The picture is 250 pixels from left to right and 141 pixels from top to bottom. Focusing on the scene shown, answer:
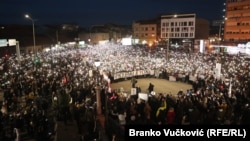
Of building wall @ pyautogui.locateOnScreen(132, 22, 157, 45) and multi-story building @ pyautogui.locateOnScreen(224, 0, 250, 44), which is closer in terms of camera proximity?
multi-story building @ pyautogui.locateOnScreen(224, 0, 250, 44)

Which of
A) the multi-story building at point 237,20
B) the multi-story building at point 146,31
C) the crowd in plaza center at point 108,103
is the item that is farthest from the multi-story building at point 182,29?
the crowd in plaza center at point 108,103

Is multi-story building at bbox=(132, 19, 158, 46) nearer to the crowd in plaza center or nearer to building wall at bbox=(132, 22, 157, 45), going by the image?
building wall at bbox=(132, 22, 157, 45)

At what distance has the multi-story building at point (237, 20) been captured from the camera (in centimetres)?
6738

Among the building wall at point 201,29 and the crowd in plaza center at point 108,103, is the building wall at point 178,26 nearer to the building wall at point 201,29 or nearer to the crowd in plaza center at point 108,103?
the building wall at point 201,29

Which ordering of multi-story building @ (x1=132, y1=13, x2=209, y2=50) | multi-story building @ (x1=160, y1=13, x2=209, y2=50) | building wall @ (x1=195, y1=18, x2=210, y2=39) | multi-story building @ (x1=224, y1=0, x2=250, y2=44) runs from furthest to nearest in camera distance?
building wall @ (x1=195, y1=18, x2=210, y2=39)
multi-story building @ (x1=132, y1=13, x2=209, y2=50)
multi-story building @ (x1=160, y1=13, x2=209, y2=50)
multi-story building @ (x1=224, y1=0, x2=250, y2=44)

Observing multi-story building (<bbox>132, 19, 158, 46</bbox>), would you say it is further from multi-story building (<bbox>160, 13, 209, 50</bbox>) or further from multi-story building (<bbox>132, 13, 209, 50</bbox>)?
multi-story building (<bbox>160, 13, 209, 50</bbox>)

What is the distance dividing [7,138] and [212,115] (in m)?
9.31

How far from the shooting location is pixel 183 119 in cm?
1239

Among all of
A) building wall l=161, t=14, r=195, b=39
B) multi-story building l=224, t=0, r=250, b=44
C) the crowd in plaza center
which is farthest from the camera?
building wall l=161, t=14, r=195, b=39

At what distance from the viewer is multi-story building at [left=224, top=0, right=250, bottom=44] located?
221 feet

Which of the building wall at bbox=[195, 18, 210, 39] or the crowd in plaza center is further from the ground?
the building wall at bbox=[195, 18, 210, 39]

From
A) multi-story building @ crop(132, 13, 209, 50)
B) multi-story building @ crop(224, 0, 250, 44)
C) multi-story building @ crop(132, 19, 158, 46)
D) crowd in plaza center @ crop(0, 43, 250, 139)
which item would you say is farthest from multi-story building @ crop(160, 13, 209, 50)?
crowd in plaza center @ crop(0, 43, 250, 139)

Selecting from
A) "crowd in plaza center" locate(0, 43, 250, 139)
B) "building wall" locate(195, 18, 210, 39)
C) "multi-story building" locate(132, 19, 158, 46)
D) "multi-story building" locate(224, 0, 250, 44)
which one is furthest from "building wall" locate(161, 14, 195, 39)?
"crowd in plaza center" locate(0, 43, 250, 139)

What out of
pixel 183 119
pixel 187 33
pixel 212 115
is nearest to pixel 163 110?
pixel 183 119
